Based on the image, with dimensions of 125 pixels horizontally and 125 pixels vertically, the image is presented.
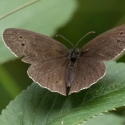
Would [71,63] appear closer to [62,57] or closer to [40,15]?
[62,57]

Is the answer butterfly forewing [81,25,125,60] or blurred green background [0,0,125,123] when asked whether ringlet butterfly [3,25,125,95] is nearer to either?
butterfly forewing [81,25,125,60]

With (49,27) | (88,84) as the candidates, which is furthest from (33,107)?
(49,27)

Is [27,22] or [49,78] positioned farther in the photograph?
[27,22]

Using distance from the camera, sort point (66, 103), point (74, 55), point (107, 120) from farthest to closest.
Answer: point (107, 120) → point (74, 55) → point (66, 103)

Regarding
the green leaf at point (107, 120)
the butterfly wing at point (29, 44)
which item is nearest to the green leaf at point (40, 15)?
the butterfly wing at point (29, 44)

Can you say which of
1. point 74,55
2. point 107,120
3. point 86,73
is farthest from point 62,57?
point 107,120

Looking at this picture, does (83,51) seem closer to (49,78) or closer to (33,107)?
(49,78)
